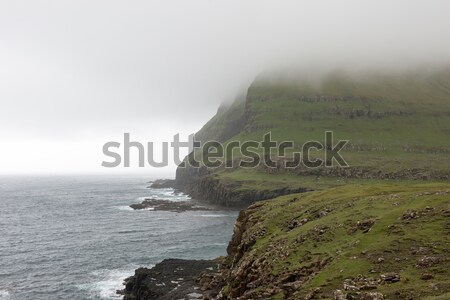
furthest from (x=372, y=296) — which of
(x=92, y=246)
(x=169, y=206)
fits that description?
(x=169, y=206)

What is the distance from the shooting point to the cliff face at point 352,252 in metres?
26.2

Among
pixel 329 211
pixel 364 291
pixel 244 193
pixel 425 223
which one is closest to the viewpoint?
pixel 364 291

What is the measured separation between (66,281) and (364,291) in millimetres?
62417

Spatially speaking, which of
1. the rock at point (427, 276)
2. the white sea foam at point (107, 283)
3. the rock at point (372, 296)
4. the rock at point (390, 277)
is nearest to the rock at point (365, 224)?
the rock at point (390, 277)

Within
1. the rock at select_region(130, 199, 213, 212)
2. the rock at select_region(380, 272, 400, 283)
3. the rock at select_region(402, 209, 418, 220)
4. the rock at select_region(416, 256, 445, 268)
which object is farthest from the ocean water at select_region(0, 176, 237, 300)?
the rock at select_region(416, 256, 445, 268)

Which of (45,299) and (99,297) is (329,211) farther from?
(45,299)

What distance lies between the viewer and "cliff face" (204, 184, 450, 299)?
26177mm

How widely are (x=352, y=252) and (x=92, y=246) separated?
83231 millimetres

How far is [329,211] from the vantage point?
4947cm

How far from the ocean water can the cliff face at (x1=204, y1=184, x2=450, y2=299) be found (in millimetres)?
30753

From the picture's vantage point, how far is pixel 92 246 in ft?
326

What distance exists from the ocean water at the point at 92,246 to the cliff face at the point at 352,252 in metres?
30.8

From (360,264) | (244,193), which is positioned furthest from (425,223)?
(244,193)

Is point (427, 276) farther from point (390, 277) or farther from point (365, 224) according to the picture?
point (365, 224)
